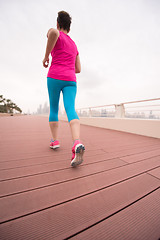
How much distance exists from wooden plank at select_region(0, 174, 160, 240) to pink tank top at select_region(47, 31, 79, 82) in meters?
0.89

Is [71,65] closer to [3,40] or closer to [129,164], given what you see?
→ [129,164]

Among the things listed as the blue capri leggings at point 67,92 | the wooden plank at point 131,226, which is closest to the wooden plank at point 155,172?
the wooden plank at point 131,226

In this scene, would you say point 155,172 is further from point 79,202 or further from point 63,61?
point 63,61

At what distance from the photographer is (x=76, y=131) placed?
887mm

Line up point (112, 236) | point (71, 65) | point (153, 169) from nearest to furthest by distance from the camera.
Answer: point (112, 236), point (153, 169), point (71, 65)

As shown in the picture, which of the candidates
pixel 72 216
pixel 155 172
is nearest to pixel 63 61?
pixel 72 216

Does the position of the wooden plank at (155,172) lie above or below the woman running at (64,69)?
below

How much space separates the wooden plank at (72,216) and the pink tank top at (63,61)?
2.93ft

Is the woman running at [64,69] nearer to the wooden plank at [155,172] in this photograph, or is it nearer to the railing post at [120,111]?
the wooden plank at [155,172]

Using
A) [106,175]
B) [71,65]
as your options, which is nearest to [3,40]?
[71,65]

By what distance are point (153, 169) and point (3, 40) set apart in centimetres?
1675

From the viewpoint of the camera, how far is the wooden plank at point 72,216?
1.18ft

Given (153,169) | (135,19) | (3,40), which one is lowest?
(153,169)

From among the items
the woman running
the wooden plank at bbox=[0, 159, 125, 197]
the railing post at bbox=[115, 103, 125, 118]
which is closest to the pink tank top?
the woman running
